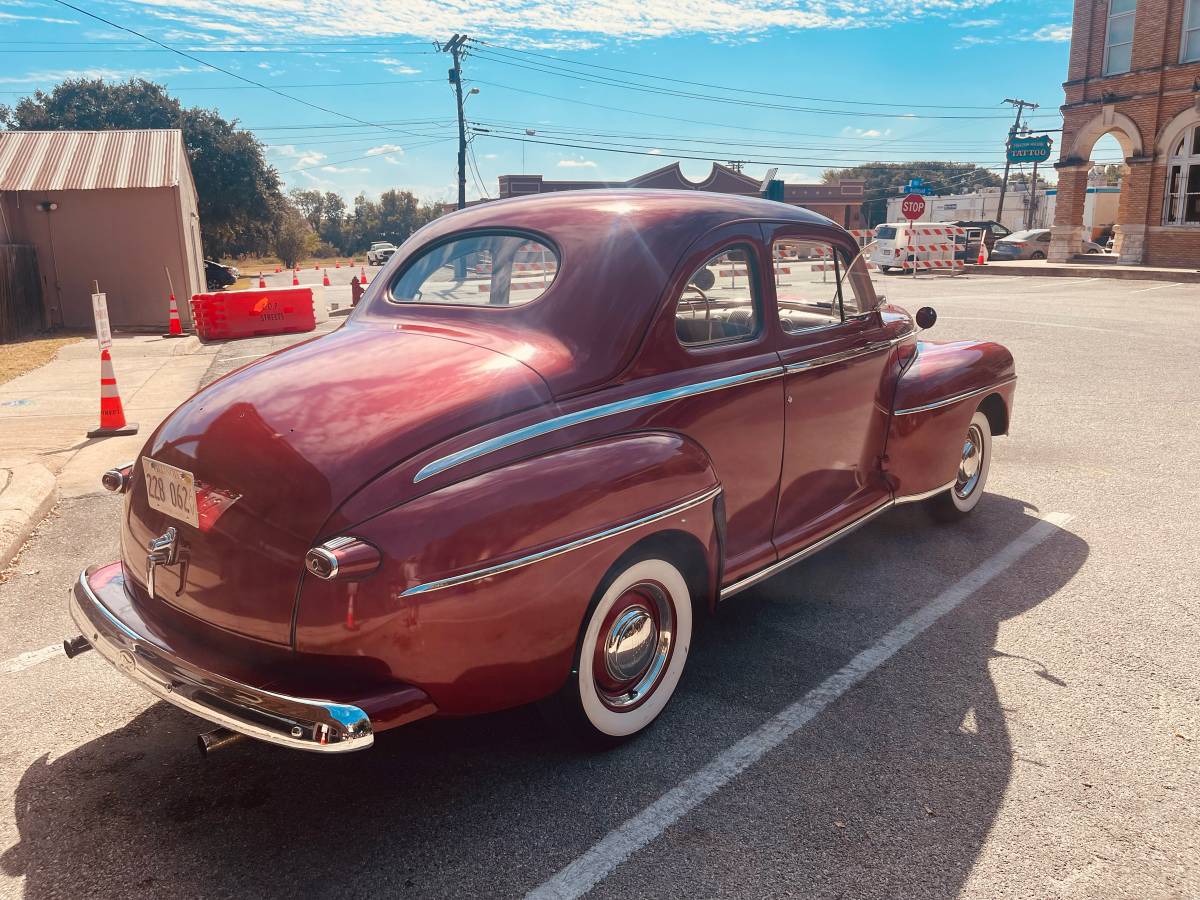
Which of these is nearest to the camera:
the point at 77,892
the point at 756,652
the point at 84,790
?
the point at 77,892

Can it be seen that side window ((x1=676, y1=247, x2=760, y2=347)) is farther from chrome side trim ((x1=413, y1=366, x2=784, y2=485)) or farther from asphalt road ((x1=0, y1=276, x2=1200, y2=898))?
asphalt road ((x1=0, y1=276, x2=1200, y2=898))

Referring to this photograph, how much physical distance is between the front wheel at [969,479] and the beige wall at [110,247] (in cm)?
1698

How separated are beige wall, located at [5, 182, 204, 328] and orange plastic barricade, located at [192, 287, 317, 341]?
2.79 meters

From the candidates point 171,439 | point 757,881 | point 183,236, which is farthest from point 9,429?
point 183,236

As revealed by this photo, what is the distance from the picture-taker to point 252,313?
16.1 metres

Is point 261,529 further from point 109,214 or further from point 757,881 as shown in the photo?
point 109,214

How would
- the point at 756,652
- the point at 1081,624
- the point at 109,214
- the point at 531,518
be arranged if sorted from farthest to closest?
the point at 109,214
the point at 1081,624
the point at 756,652
the point at 531,518

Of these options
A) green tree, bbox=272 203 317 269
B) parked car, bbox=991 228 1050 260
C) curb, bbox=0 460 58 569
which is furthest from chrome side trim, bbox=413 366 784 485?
green tree, bbox=272 203 317 269

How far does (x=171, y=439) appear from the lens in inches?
115

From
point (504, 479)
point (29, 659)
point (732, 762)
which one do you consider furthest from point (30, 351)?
point (732, 762)

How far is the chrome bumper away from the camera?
2.24m

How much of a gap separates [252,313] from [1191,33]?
26162 mm

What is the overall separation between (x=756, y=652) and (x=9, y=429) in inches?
292

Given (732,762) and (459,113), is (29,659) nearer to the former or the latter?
(732,762)
